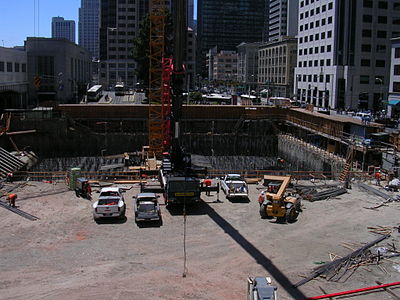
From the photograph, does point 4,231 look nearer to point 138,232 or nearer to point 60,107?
A: point 138,232

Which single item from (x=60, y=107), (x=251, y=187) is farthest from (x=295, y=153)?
(x=60, y=107)

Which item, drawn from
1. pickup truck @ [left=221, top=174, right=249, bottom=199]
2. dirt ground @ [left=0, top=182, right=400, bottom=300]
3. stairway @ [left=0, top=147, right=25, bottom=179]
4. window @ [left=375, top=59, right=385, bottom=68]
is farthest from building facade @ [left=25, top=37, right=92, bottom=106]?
dirt ground @ [left=0, top=182, right=400, bottom=300]

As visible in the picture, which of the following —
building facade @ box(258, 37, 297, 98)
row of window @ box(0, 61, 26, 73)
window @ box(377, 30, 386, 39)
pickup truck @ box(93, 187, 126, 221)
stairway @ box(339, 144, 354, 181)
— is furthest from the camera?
building facade @ box(258, 37, 297, 98)

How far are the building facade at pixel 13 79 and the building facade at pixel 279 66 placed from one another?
205 ft

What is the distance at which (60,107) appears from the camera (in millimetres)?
64500

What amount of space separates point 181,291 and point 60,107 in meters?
51.8

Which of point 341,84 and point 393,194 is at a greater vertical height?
point 341,84

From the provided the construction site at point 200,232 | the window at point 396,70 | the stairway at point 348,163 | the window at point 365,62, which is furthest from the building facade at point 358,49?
the stairway at point 348,163

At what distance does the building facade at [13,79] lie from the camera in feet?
224

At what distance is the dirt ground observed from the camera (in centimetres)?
1736

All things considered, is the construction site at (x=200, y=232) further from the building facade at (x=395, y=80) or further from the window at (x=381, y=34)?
the window at (x=381, y=34)

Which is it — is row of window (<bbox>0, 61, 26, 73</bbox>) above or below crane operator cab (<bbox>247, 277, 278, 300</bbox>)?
above

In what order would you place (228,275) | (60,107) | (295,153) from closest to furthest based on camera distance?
(228,275), (295,153), (60,107)

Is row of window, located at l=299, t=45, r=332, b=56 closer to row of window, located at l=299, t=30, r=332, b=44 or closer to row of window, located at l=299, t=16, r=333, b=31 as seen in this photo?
row of window, located at l=299, t=30, r=332, b=44
